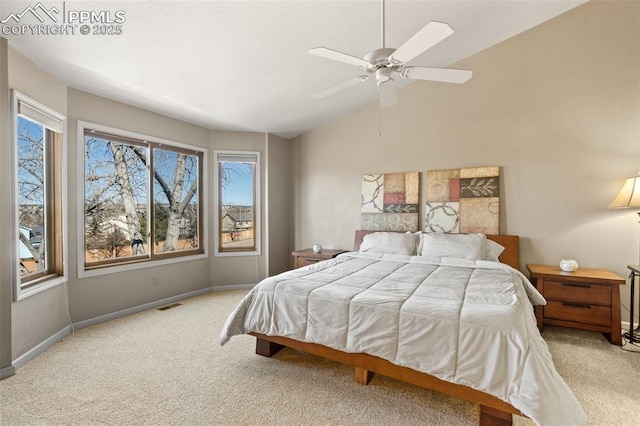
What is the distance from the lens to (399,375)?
1872mm

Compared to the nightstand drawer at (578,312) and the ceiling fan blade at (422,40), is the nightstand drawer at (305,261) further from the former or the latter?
the ceiling fan blade at (422,40)

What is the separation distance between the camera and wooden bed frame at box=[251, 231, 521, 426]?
160 cm

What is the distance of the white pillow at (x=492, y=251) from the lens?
3.39 m

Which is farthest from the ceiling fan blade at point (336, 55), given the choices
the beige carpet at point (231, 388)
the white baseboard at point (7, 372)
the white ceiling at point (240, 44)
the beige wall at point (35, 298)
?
the white baseboard at point (7, 372)

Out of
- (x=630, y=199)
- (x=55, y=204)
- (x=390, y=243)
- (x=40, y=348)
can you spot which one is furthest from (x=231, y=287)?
(x=630, y=199)

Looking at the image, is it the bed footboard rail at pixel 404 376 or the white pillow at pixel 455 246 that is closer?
the bed footboard rail at pixel 404 376

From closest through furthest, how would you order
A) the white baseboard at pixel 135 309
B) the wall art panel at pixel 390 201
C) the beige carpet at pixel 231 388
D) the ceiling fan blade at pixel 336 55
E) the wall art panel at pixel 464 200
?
1. the beige carpet at pixel 231 388
2. the ceiling fan blade at pixel 336 55
3. the white baseboard at pixel 135 309
4. the wall art panel at pixel 464 200
5. the wall art panel at pixel 390 201

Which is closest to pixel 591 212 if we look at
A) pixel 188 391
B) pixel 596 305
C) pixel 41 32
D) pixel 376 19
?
pixel 596 305

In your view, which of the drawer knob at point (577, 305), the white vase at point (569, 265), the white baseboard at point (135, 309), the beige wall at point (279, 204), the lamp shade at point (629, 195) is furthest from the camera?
the beige wall at point (279, 204)

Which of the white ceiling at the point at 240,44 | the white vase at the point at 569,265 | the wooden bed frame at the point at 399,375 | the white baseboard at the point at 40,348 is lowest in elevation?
the white baseboard at the point at 40,348

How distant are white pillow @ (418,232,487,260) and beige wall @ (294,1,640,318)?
518 mm

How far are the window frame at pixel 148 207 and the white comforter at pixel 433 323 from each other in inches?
80.1

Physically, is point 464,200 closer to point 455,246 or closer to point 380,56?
point 455,246

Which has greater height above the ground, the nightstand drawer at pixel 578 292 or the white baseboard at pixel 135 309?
the nightstand drawer at pixel 578 292
